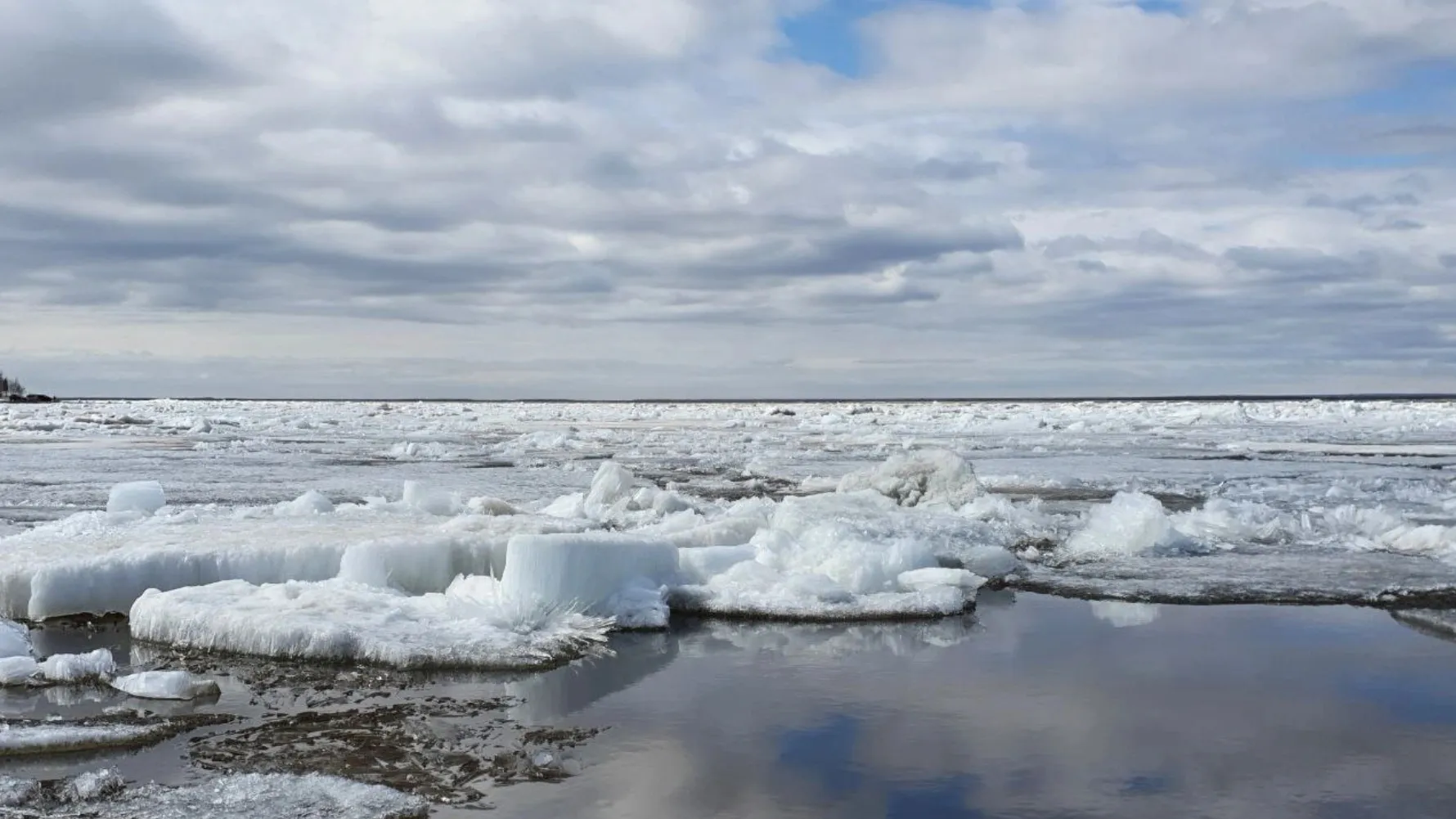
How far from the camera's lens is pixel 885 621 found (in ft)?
27.2

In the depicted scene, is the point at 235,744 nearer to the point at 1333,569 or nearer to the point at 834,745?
the point at 834,745

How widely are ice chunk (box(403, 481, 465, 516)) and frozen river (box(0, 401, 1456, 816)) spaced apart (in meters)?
0.03

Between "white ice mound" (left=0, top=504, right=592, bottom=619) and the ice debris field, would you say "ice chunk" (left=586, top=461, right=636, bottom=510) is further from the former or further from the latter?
"white ice mound" (left=0, top=504, right=592, bottom=619)

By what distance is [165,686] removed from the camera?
6.15m

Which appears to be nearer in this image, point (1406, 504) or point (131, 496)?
point (131, 496)

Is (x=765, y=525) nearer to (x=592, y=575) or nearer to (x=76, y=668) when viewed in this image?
(x=592, y=575)

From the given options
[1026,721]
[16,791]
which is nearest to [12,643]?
[16,791]

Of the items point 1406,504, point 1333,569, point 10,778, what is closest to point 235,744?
point 10,778

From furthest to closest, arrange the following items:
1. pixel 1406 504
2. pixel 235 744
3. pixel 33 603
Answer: pixel 1406 504 < pixel 33 603 < pixel 235 744

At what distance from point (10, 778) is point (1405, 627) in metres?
8.21

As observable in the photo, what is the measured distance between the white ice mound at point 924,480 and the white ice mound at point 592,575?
20.1ft

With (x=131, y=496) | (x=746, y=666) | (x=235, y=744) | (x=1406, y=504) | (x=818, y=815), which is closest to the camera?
(x=818, y=815)

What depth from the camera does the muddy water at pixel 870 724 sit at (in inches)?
192

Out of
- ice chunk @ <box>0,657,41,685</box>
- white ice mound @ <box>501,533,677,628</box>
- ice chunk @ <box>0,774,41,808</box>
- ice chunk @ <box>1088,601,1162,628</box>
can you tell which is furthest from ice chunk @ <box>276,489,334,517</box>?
ice chunk @ <box>1088,601,1162,628</box>
